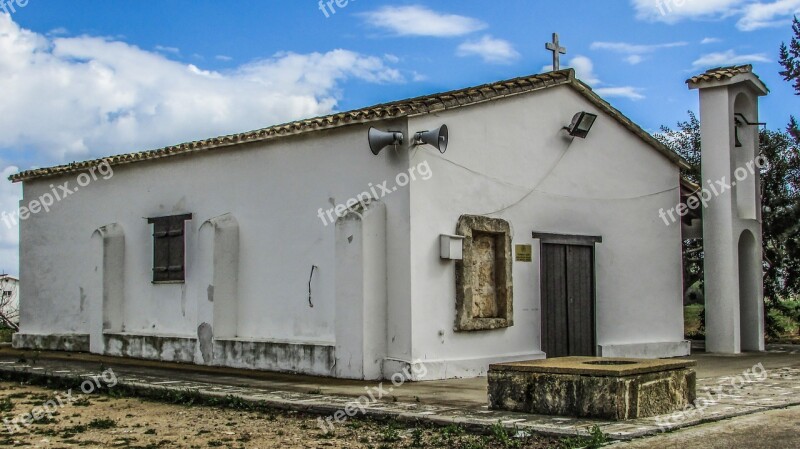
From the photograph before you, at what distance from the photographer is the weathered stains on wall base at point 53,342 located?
15750 millimetres

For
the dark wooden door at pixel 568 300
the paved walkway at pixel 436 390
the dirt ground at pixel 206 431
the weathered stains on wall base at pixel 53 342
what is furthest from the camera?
the weathered stains on wall base at pixel 53 342

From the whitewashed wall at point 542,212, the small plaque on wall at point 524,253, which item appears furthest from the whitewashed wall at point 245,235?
the small plaque on wall at point 524,253

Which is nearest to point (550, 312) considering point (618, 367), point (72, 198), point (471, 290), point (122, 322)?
point (471, 290)

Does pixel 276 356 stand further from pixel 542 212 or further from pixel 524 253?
pixel 542 212

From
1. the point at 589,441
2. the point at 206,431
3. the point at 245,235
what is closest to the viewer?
the point at 589,441

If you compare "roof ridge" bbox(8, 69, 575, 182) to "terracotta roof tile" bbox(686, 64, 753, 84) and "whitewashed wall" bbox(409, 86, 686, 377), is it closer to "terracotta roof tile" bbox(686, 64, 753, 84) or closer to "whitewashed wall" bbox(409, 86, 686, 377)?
"whitewashed wall" bbox(409, 86, 686, 377)

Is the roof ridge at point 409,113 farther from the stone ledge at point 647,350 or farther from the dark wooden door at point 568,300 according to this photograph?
the stone ledge at point 647,350

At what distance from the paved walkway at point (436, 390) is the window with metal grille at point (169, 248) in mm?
1495

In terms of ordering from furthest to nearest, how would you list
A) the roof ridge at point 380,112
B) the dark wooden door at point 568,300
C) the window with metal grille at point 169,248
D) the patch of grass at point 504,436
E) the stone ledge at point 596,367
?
1. the window with metal grille at point 169,248
2. the dark wooden door at point 568,300
3. the roof ridge at point 380,112
4. the stone ledge at point 596,367
5. the patch of grass at point 504,436

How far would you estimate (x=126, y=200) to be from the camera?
50.4 feet

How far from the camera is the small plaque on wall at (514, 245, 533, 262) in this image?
40.7ft

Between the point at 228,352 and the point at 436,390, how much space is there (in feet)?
14.0

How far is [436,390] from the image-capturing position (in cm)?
986

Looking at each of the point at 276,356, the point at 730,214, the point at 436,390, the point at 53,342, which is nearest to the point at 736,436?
the point at 436,390
